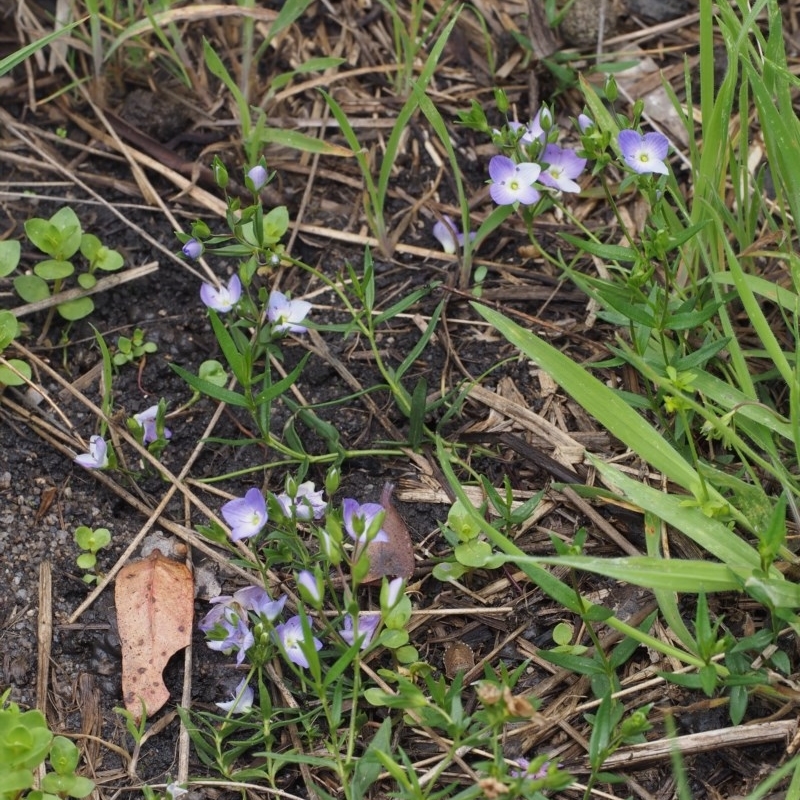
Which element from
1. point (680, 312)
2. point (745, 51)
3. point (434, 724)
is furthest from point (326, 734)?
point (745, 51)

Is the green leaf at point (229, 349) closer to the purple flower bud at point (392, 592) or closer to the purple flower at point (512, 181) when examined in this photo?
the purple flower bud at point (392, 592)

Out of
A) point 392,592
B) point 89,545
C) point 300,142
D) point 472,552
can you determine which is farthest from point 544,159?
point 89,545

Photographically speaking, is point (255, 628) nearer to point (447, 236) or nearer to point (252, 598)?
point (252, 598)

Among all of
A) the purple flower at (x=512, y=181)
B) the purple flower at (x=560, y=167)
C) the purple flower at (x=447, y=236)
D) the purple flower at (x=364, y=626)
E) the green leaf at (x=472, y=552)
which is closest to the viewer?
the purple flower at (x=364, y=626)

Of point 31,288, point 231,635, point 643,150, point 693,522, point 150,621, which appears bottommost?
point 150,621

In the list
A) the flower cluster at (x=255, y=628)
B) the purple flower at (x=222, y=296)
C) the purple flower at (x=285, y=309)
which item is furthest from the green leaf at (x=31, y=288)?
the flower cluster at (x=255, y=628)

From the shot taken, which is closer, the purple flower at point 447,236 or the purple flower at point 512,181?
the purple flower at point 512,181
